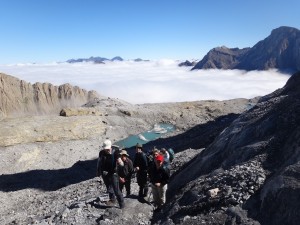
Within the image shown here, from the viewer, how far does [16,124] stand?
68188mm

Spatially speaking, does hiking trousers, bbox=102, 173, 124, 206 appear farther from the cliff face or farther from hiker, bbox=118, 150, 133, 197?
the cliff face

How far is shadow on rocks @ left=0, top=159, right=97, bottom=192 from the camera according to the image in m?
44.0

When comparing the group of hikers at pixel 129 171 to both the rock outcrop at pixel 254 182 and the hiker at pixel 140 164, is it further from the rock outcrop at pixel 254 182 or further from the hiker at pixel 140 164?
the rock outcrop at pixel 254 182

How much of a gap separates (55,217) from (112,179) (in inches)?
143

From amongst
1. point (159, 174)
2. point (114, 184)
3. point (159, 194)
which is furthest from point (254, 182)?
point (114, 184)

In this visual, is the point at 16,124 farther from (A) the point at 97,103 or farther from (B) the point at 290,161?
(B) the point at 290,161

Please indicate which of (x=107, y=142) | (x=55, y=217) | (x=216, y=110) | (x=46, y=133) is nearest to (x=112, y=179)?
(x=107, y=142)

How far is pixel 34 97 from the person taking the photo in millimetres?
138250

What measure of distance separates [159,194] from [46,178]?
3492 cm

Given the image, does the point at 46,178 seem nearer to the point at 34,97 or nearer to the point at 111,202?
the point at 111,202

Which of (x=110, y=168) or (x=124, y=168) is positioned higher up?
(x=110, y=168)

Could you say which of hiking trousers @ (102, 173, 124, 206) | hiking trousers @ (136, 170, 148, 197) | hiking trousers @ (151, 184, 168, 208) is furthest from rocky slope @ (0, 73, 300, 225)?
hiking trousers @ (136, 170, 148, 197)

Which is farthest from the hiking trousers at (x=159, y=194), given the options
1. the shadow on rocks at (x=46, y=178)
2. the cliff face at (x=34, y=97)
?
the cliff face at (x=34, y=97)

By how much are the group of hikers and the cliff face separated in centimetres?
11123
